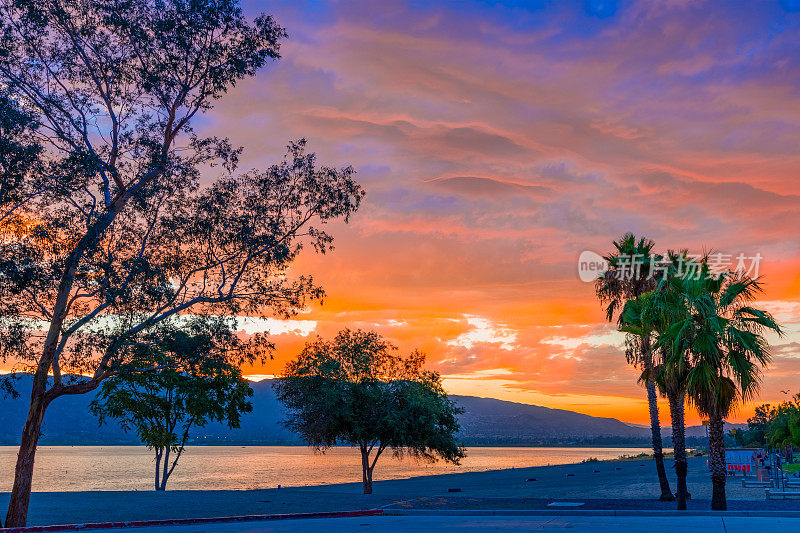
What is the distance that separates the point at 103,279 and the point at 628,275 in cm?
2553

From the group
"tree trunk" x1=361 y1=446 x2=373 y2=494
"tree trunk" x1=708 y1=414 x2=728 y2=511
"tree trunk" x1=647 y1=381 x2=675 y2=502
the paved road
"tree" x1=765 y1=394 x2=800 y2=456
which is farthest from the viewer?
"tree" x1=765 y1=394 x2=800 y2=456

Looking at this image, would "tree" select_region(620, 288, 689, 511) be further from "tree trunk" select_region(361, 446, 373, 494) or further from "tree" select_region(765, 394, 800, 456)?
"tree" select_region(765, 394, 800, 456)

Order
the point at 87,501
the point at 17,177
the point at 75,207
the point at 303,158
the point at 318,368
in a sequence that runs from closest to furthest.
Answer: the point at 17,177 → the point at 75,207 → the point at 303,158 → the point at 87,501 → the point at 318,368

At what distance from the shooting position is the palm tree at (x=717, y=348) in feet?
86.7

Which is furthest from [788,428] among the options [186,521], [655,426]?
[186,521]

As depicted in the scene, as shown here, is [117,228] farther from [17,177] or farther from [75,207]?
[17,177]

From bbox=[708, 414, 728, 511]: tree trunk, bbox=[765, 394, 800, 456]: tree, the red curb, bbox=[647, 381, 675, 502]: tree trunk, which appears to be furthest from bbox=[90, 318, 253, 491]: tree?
bbox=[765, 394, 800, 456]: tree

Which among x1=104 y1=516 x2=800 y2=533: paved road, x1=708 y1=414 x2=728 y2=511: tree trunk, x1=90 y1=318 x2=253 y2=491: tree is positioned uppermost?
x1=90 y1=318 x2=253 y2=491: tree

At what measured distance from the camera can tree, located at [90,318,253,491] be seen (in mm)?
28547

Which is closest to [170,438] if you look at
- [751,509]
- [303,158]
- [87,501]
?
[87,501]

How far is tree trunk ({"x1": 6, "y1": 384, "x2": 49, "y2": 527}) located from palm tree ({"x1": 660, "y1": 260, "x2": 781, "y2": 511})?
74.8 ft

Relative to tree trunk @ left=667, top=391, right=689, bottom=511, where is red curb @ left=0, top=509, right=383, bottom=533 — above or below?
below

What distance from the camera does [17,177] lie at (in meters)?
25.2

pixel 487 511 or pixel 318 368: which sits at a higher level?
pixel 318 368
